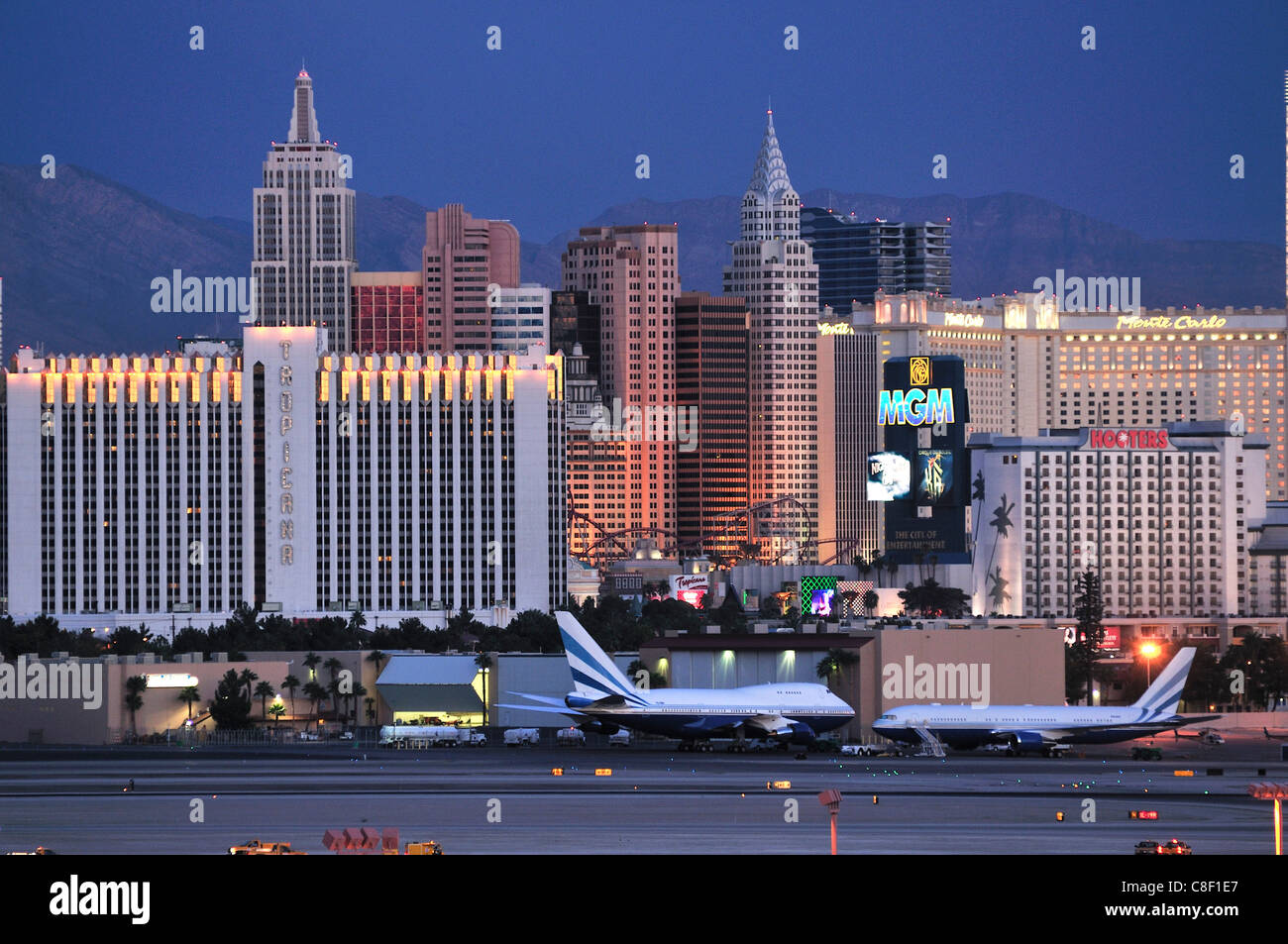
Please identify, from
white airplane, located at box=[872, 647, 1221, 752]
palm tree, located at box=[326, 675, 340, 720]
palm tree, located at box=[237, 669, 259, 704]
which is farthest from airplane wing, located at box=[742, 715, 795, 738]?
palm tree, located at box=[326, 675, 340, 720]

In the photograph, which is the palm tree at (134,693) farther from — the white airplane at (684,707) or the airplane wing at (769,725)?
the airplane wing at (769,725)

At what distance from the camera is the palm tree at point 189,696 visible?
156 m

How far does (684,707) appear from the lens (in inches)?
5236

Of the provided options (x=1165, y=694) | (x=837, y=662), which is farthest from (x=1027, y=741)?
(x=837, y=662)

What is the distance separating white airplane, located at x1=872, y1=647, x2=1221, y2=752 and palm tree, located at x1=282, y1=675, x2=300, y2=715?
5314 centimetres

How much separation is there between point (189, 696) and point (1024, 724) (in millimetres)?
61657

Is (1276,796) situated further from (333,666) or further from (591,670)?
(333,666)

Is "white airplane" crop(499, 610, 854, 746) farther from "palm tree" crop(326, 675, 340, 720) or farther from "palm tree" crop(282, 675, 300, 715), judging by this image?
"palm tree" crop(326, 675, 340, 720)

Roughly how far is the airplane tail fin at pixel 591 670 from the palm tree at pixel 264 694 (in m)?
36.5

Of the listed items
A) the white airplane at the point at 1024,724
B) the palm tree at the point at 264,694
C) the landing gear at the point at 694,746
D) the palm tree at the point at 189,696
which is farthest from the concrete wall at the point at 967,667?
the palm tree at the point at 189,696

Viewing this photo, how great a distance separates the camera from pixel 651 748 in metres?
135

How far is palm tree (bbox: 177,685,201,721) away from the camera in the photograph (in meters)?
156

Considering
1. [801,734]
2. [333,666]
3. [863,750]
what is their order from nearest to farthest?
[863,750]
[801,734]
[333,666]
